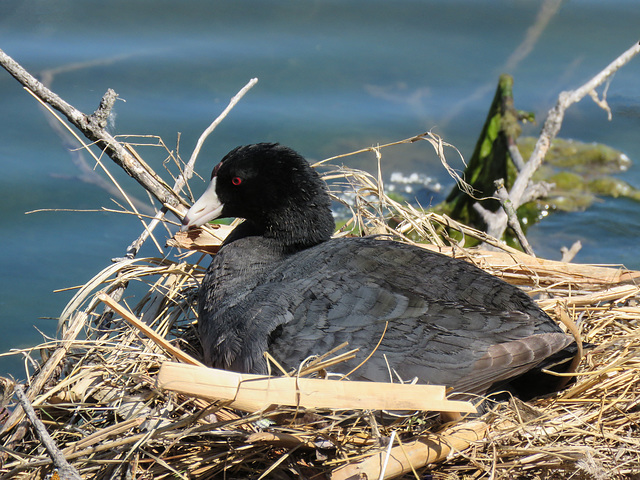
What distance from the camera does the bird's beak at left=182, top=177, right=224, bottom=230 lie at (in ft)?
10.7

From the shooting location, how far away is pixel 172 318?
331cm

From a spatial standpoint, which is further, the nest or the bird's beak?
the bird's beak

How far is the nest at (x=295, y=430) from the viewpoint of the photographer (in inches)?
91.6

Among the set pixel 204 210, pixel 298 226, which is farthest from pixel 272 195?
pixel 204 210

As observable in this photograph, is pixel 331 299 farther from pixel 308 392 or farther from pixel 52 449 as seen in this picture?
pixel 52 449

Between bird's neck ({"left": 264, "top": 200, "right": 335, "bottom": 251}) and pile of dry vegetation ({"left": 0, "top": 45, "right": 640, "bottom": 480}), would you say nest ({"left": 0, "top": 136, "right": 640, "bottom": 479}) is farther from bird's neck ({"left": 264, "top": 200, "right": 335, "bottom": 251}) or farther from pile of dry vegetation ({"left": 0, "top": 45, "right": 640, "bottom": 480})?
bird's neck ({"left": 264, "top": 200, "right": 335, "bottom": 251})

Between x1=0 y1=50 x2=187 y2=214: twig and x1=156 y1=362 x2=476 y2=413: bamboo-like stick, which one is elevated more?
x1=0 y1=50 x2=187 y2=214: twig

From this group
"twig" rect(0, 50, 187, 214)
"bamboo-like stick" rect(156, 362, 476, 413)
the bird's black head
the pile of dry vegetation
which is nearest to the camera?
"bamboo-like stick" rect(156, 362, 476, 413)

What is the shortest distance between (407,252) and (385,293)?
15.2 inches

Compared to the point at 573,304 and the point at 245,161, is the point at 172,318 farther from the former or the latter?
the point at 573,304

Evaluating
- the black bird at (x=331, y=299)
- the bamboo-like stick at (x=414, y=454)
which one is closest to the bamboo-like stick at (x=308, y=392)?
the bamboo-like stick at (x=414, y=454)

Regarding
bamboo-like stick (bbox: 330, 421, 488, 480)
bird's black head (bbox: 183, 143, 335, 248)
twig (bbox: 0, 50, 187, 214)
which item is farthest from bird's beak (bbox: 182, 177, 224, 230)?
bamboo-like stick (bbox: 330, 421, 488, 480)

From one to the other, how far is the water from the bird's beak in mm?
2467

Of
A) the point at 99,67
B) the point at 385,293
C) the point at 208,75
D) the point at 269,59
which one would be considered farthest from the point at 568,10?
the point at 385,293
